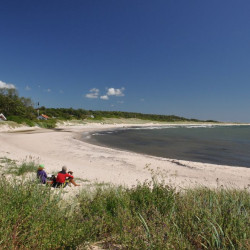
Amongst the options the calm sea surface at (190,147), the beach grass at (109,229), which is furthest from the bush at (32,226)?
the calm sea surface at (190,147)

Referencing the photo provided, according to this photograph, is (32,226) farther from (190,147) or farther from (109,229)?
(190,147)

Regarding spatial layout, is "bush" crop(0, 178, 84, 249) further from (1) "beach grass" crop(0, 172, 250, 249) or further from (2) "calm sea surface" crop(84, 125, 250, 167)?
(2) "calm sea surface" crop(84, 125, 250, 167)

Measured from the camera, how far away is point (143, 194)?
4.24 m

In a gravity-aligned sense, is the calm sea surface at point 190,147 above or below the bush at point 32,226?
below

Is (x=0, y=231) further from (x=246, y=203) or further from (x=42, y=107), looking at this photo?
(x=42, y=107)

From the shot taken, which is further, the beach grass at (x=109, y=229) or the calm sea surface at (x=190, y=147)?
the calm sea surface at (x=190, y=147)

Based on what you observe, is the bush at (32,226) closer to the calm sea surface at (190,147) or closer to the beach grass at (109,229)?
the beach grass at (109,229)

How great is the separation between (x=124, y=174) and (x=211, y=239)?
720cm

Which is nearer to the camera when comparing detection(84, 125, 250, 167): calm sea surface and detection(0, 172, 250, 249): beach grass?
detection(0, 172, 250, 249): beach grass

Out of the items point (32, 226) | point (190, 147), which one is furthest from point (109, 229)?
point (190, 147)

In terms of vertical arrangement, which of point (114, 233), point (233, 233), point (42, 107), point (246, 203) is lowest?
point (114, 233)

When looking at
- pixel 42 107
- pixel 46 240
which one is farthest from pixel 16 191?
pixel 42 107

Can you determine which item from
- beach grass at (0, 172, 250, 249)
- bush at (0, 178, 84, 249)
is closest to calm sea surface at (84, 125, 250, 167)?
beach grass at (0, 172, 250, 249)

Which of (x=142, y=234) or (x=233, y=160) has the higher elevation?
(x=142, y=234)
